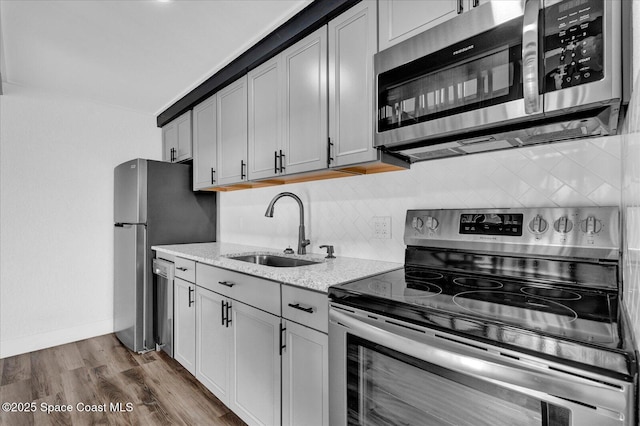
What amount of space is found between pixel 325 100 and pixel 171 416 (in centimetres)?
201

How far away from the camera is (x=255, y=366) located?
64.7 inches

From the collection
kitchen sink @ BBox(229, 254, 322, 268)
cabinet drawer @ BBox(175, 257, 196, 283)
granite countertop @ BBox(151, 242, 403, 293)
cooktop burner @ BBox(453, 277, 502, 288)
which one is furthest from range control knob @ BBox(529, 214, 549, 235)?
cabinet drawer @ BBox(175, 257, 196, 283)

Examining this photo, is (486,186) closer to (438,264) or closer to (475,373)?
(438,264)

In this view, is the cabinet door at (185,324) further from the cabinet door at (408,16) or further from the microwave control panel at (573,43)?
the microwave control panel at (573,43)

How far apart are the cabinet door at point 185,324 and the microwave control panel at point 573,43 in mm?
2205

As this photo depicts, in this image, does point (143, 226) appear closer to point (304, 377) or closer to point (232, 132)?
point (232, 132)

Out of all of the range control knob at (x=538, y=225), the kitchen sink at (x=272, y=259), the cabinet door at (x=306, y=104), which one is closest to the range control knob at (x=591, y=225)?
the range control knob at (x=538, y=225)

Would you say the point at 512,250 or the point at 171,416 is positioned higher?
the point at 512,250

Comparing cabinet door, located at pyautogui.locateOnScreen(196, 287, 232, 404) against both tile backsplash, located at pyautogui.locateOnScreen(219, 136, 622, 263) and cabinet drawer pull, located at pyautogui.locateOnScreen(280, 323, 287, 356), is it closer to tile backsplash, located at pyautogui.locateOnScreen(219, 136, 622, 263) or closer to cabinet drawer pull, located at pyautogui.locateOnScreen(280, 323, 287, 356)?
cabinet drawer pull, located at pyautogui.locateOnScreen(280, 323, 287, 356)

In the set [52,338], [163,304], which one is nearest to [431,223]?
[163,304]

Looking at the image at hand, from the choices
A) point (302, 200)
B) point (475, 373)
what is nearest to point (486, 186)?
point (475, 373)

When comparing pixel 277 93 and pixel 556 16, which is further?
pixel 277 93

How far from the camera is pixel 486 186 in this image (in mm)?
1459

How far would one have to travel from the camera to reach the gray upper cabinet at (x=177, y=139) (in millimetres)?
3119
